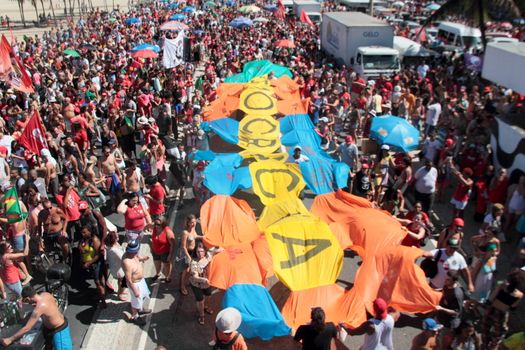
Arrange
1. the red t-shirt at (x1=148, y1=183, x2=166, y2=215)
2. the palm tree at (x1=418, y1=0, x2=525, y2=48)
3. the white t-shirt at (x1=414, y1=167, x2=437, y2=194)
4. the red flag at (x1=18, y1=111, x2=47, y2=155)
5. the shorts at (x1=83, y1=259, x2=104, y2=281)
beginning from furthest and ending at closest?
the palm tree at (x1=418, y1=0, x2=525, y2=48)
the red flag at (x1=18, y1=111, x2=47, y2=155)
the white t-shirt at (x1=414, y1=167, x2=437, y2=194)
the red t-shirt at (x1=148, y1=183, x2=166, y2=215)
the shorts at (x1=83, y1=259, x2=104, y2=281)

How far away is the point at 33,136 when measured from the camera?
404 inches

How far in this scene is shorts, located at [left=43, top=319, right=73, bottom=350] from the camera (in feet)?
19.4

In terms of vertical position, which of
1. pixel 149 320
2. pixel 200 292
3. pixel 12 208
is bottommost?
pixel 149 320

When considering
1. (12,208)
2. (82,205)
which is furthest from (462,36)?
(12,208)

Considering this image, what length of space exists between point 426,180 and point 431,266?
8.64 ft

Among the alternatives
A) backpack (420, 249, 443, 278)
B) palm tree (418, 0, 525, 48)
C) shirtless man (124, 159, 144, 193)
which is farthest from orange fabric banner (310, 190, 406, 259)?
palm tree (418, 0, 525, 48)

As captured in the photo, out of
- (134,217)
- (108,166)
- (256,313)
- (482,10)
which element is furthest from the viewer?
(482,10)

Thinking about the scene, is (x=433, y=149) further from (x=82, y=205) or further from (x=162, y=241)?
(x=82, y=205)

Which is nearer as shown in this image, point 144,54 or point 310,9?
point 144,54

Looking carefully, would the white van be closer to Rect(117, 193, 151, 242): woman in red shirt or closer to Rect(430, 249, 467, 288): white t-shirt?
Rect(430, 249, 467, 288): white t-shirt

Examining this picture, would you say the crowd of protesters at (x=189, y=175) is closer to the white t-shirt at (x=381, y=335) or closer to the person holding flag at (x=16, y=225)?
the person holding flag at (x=16, y=225)

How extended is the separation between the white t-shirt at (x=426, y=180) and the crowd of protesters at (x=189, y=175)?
0.02 m

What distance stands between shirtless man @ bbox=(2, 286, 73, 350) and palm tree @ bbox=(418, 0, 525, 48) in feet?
57.7

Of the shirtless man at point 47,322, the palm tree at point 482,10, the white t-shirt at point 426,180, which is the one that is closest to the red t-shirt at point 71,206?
the shirtless man at point 47,322
